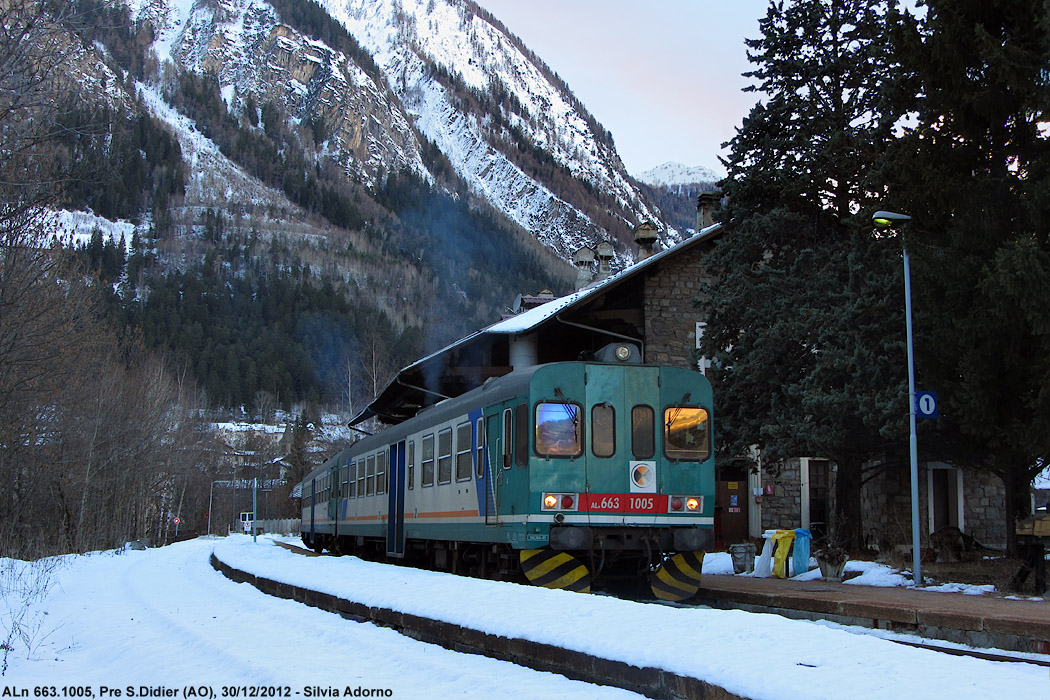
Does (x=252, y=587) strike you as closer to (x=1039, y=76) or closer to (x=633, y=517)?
(x=633, y=517)

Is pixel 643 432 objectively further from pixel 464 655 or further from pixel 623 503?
pixel 464 655

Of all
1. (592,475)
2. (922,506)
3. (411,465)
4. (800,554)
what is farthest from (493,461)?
(922,506)

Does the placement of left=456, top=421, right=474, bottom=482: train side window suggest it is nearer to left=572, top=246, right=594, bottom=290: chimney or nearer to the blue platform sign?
the blue platform sign

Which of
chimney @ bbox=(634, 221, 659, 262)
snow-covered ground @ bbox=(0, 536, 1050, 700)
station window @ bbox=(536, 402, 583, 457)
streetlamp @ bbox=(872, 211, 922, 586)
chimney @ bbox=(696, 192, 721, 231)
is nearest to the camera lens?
snow-covered ground @ bbox=(0, 536, 1050, 700)

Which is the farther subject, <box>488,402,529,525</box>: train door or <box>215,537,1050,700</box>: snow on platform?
<box>488,402,529,525</box>: train door

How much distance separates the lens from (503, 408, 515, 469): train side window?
13742 millimetres

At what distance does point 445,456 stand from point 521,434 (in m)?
3.22

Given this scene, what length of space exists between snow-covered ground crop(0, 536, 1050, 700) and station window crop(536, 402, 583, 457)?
185 cm

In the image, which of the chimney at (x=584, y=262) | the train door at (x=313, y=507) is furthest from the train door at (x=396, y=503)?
the chimney at (x=584, y=262)

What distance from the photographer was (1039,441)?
14.0 meters

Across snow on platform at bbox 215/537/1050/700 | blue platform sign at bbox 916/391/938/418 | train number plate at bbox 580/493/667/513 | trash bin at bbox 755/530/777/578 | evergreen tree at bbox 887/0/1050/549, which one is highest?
evergreen tree at bbox 887/0/1050/549

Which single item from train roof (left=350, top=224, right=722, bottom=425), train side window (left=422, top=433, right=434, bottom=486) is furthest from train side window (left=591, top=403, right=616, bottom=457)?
train roof (left=350, top=224, right=722, bottom=425)

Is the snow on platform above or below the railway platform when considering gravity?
above

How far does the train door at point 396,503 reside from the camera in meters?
19.2
